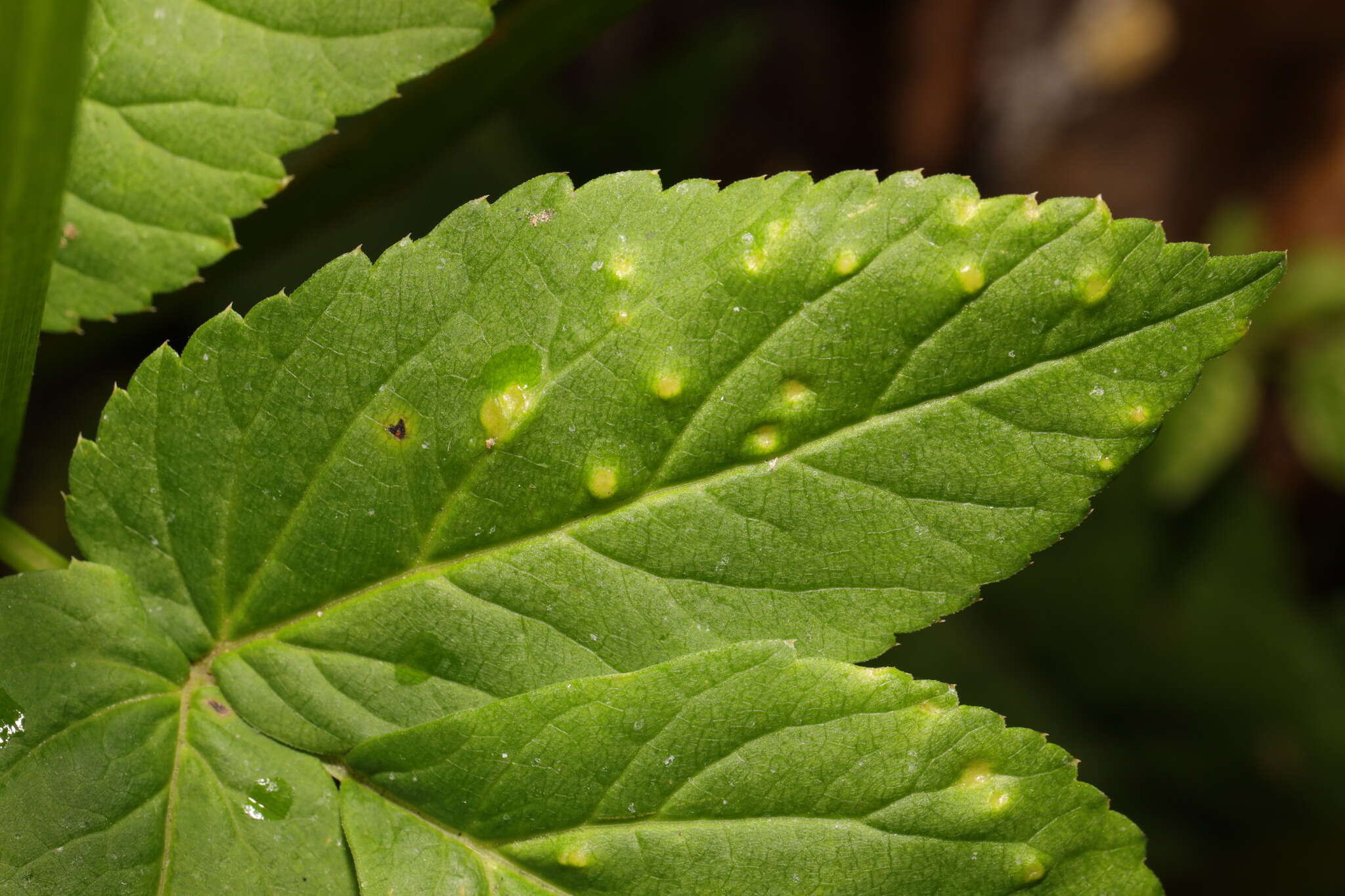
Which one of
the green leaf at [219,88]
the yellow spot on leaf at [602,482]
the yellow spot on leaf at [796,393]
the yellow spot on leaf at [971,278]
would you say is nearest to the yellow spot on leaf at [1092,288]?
the yellow spot on leaf at [971,278]

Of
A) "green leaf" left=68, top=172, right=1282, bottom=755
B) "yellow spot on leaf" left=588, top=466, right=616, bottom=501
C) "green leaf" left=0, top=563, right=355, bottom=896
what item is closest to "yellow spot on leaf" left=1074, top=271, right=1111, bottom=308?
"green leaf" left=68, top=172, right=1282, bottom=755

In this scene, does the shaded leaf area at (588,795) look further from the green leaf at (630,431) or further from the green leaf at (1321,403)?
the green leaf at (1321,403)

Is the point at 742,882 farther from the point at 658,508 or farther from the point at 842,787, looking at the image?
the point at 658,508

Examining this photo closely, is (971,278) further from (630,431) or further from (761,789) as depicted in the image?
(761,789)

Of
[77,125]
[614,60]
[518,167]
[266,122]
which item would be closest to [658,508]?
[266,122]

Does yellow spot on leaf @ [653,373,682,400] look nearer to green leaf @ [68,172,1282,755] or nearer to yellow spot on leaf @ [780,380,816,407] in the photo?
green leaf @ [68,172,1282,755]

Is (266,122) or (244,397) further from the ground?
(266,122)

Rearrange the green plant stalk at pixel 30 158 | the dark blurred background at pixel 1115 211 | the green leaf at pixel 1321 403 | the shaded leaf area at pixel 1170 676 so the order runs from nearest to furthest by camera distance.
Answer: the green plant stalk at pixel 30 158
the dark blurred background at pixel 1115 211
the shaded leaf area at pixel 1170 676
the green leaf at pixel 1321 403
